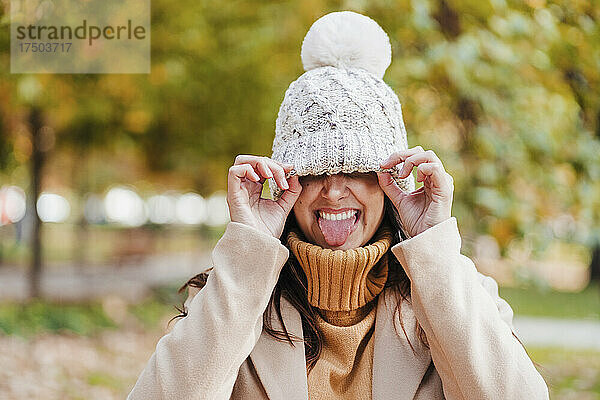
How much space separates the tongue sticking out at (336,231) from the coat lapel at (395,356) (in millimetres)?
252

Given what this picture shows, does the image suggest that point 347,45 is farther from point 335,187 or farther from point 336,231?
point 336,231

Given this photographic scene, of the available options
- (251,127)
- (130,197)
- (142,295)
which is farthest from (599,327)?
(130,197)

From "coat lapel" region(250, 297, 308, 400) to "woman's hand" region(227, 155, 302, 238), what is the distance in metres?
0.27

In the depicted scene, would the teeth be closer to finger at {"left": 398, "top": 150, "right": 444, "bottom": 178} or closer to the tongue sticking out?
the tongue sticking out

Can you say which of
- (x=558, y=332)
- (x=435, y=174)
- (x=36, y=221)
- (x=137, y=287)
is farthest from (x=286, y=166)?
(x=137, y=287)

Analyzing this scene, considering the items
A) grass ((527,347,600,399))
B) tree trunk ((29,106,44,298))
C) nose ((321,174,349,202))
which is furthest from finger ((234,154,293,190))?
tree trunk ((29,106,44,298))

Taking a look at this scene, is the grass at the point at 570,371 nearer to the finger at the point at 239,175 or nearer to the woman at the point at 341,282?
the woman at the point at 341,282

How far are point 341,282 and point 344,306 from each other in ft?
0.31

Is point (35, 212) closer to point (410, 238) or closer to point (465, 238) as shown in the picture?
point (465, 238)

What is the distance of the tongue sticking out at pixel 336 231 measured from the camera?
6.55 feet

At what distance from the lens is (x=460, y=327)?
→ 6.15 feet

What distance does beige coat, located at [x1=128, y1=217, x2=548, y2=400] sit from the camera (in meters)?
1.88

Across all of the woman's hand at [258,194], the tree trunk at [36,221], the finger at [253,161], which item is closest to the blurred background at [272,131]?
the tree trunk at [36,221]

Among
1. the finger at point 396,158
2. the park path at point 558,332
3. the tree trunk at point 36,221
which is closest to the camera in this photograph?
the finger at point 396,158
